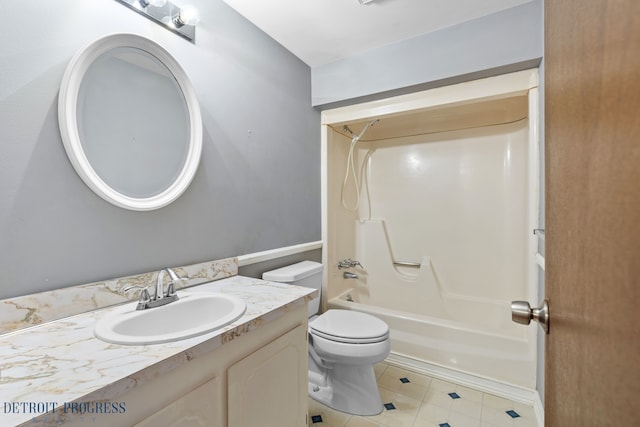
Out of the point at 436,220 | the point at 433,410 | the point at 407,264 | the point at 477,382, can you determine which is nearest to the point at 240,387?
the point at 433,410

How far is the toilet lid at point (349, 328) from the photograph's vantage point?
1484 mm

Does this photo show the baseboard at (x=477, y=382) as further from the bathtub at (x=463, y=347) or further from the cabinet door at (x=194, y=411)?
the cabinet door at (x=194, y=411)

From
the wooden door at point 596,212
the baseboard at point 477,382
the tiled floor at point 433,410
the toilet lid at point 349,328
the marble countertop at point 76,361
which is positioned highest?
the wooden door at point 596,212

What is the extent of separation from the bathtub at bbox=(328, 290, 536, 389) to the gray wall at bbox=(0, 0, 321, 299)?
3.21ft

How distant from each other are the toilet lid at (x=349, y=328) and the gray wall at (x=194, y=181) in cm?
57

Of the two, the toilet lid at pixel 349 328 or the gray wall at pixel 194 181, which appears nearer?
the gray wall at pixel 194 181

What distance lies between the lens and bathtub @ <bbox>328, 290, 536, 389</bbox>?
163 cm

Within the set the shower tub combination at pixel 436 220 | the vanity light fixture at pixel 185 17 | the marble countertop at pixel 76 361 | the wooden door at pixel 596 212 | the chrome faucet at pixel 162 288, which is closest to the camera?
the wooden door at pixel 596 212

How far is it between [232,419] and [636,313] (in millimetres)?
958

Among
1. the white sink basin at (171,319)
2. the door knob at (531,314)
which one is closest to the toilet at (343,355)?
the white sink basin at (171,319)

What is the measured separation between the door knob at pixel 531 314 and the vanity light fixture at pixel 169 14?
5.21 ft

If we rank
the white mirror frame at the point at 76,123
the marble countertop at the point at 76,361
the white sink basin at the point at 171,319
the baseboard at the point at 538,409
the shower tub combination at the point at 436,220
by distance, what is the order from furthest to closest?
the shower tub combination at the point at 436,220, the baseboard at the point at 538,409, the white mirror frame at the point at 76,123, the white sink basin at the point at 171,319, the marble countertop at the point at 76,361

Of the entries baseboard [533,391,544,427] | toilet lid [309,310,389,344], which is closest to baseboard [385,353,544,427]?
baseboard [533,391,544,427]

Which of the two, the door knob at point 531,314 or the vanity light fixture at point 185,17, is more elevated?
the vanity light fixture at point 185,17
